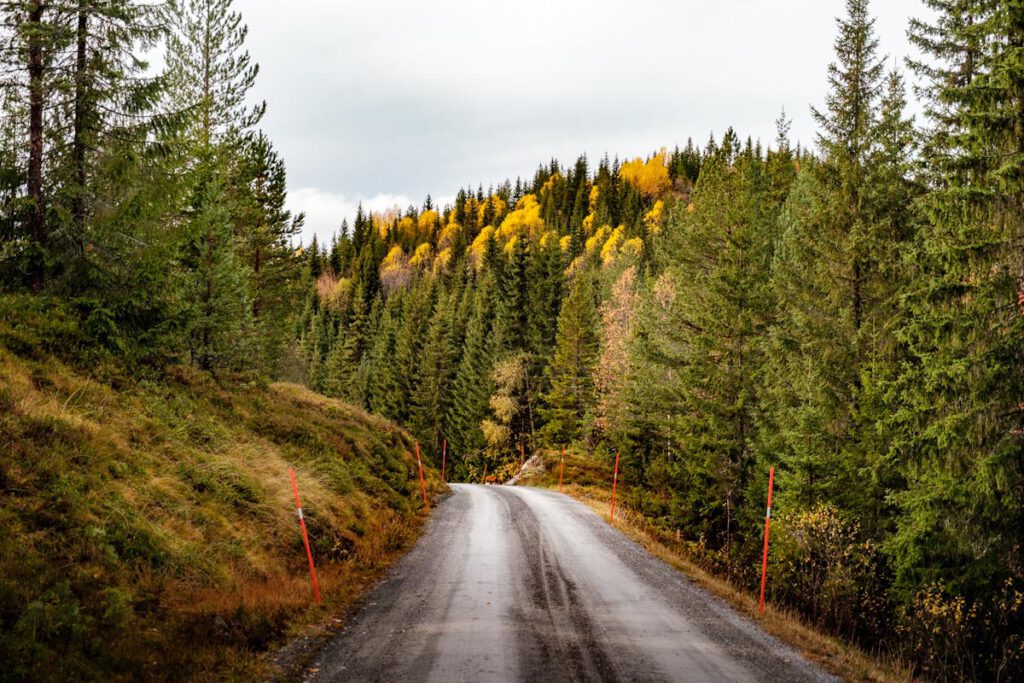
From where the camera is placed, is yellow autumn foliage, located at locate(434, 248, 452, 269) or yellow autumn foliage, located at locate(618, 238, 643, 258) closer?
yellow autumn foliage, located at locate(618, 238, 643, 258)

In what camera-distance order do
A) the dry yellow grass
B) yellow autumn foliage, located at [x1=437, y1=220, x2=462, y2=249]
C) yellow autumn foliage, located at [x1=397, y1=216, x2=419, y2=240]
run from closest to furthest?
the dry yellow grass, yellow autumn foliage, located at [x1=437, y1=220, x2=462, y2=249], yellow autumn foliage, located at [x1=397, y1=216, x2=419, y2=240]

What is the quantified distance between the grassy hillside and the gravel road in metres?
1.04

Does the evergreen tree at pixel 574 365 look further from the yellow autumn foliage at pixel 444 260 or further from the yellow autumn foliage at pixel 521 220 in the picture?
the yellow autumn foliage at pixel 521 220

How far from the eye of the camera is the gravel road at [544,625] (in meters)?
6.47

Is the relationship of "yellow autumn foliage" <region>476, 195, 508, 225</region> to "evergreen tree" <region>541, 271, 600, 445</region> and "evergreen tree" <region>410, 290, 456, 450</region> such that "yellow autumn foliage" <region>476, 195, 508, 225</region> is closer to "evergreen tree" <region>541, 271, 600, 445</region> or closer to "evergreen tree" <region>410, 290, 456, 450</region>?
"evergreen tree" <region>410, 290, 456, 450</region>

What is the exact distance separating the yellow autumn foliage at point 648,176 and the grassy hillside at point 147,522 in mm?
152784

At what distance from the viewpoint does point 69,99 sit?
12.9 m

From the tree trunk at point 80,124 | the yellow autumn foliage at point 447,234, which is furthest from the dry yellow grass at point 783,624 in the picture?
the yellow autumn foliage at point 447,234

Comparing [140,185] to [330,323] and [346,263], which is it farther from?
[346,263]

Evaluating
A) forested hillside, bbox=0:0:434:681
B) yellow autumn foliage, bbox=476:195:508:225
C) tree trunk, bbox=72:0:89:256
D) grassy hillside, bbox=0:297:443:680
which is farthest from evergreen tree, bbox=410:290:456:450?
yellow autumn foliage, bbox=476:195:508:225

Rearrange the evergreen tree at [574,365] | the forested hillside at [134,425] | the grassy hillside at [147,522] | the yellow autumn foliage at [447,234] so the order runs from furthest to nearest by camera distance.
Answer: the yellow autumn foliage at [447,234] → the evergreen tree at [574,365] → the forested hillside at [134,425] → the grassy hillside at [147,522]

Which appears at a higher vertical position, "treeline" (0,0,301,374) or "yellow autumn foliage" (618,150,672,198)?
"yellow autumn foliage" (618,150,672,198)

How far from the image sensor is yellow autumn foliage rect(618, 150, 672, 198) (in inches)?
6275

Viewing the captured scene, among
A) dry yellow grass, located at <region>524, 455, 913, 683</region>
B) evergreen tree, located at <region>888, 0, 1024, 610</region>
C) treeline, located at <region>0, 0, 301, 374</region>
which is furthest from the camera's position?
treeline, located at <region>0, 0, 301, 374</region>
